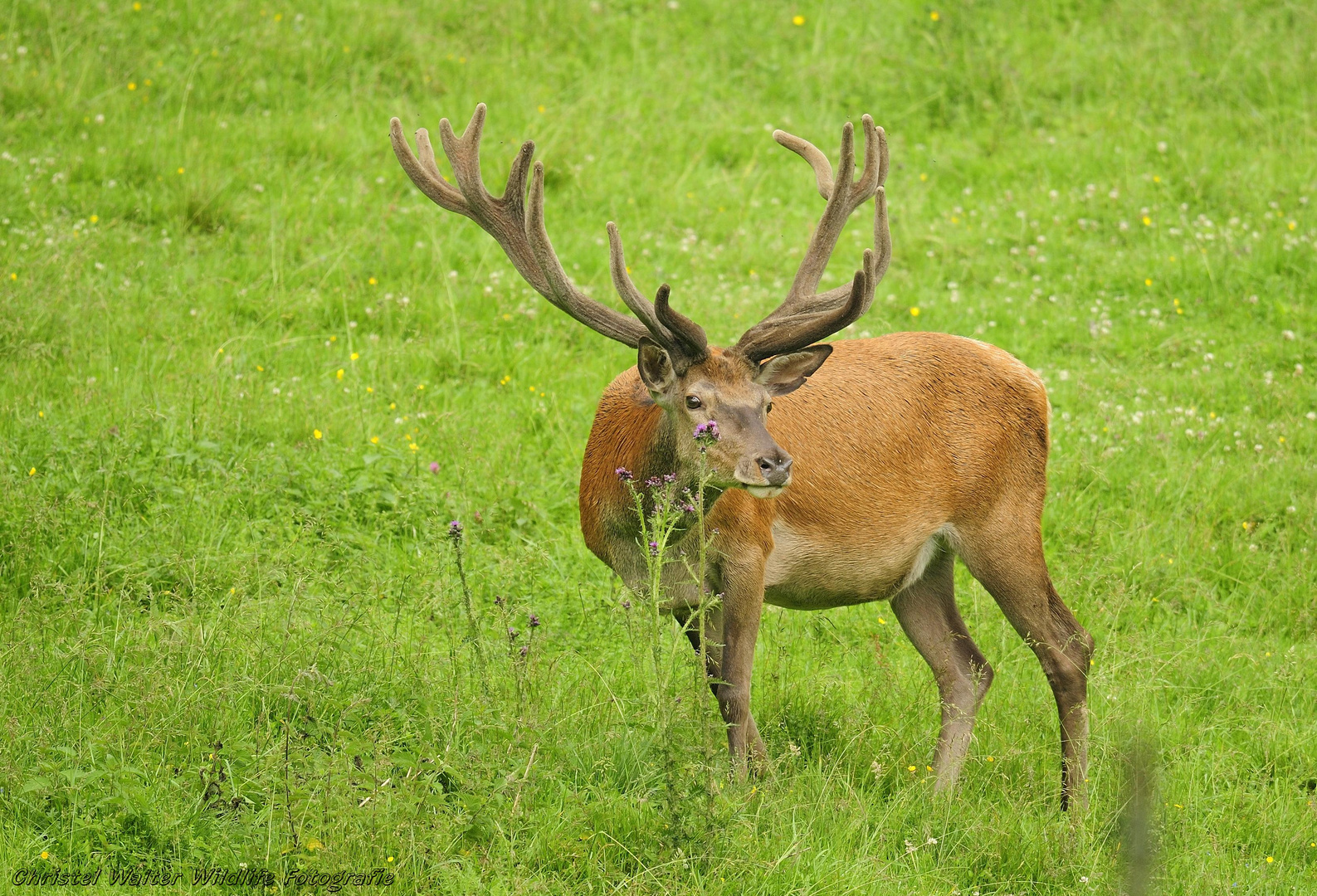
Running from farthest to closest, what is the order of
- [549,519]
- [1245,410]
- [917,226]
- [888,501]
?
[917,226]
[1245,410]
[549,519]
[888,501]

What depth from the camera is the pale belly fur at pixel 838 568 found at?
16.9ft

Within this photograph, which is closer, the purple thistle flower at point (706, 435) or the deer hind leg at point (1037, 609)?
the purple thistle flower at point (706, 435)

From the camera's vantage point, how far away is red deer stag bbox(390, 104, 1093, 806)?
4.66 meters

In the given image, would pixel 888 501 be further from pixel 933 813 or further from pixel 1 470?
pixel 1 470

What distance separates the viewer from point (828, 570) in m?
5.23

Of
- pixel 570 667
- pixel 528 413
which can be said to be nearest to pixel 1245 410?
pixel 528 413

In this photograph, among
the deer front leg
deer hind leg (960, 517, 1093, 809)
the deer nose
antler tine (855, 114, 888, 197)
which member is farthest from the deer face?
deer hind leg (960, 517, 1093, 809)

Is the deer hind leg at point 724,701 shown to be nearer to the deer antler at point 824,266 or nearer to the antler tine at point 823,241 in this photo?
the deer antler at point 824,266

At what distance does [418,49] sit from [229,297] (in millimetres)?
3282

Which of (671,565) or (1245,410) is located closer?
(671,565)

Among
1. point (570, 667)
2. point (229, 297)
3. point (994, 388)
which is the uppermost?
point (994, 388)

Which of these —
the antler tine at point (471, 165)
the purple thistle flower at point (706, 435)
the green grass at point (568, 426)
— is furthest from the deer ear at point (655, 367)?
the antler tine at point (471, 165)

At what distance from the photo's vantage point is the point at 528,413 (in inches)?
283

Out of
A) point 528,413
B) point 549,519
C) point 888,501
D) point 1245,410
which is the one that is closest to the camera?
point 888,501
